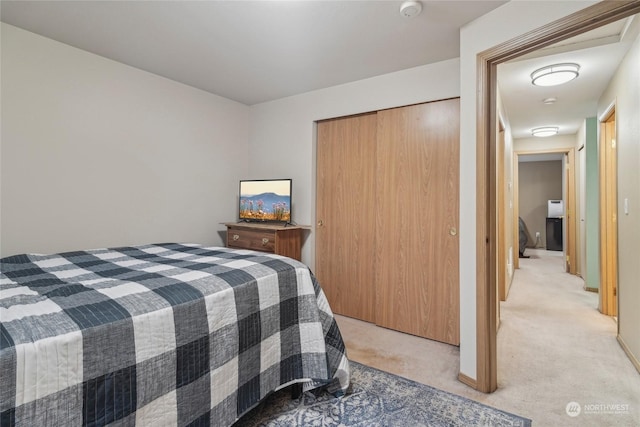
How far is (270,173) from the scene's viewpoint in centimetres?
362

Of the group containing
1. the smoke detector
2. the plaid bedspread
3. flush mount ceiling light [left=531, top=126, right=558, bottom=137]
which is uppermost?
flush mount ceiling light [left=531, top=126, right=558, bottom=137]

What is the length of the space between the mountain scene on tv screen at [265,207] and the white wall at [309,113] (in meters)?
0.29

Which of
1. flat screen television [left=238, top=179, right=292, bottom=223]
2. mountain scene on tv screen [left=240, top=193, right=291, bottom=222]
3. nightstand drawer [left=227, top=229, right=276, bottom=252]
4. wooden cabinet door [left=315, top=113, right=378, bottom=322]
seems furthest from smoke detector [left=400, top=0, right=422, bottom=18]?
nightstand drawer [left=227, top=229, right=276, bottom=252]

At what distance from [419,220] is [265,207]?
1564 millimetres

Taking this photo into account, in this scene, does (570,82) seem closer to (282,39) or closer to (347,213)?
(347,213)

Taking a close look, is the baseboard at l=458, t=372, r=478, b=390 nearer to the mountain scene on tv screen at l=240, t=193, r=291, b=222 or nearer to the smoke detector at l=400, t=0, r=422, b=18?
the mountain scene on tv screen at l=240, t=193, r=291, b=222

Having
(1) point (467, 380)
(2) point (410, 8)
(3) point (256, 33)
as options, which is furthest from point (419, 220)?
(3) point (256, 33)

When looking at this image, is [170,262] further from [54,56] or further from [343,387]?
[54,56]

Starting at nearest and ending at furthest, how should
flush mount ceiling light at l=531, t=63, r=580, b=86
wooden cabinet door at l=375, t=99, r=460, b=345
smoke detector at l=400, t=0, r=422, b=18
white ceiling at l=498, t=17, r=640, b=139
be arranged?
1. smoke detector at l=400, t=0, r=422, b=18
2. white ceiling at l=498, t=17, r=640, b=139
3. wooden cabinet door at l=375, t=99, r=460, b=345
4. flush mount ceiling light at l=531, t=63, r=580, b=86

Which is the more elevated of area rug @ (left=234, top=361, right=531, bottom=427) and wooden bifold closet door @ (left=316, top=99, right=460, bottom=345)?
wooden bifold closet door @ (left=316, top=99, right=460, bottom=345)

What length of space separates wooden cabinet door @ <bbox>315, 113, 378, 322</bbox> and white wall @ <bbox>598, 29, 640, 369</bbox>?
184 centimetres

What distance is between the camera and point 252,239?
3148 mm

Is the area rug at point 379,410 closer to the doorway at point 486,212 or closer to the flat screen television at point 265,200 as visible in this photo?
the doorway at point 486,212

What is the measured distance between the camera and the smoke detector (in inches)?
71.0
